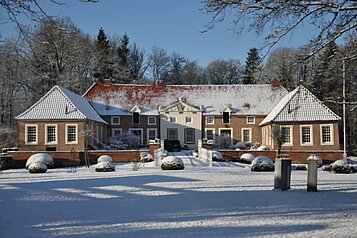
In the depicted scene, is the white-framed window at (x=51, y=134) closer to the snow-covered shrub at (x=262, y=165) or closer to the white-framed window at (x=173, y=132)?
the white-framed window at (x=173, y=132)

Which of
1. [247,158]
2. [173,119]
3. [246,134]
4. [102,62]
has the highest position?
[102,62]

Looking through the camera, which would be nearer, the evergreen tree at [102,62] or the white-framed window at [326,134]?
the white-framed window at [326,134]

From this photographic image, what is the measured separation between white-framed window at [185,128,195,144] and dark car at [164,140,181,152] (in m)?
3.70

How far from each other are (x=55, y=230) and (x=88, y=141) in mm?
30896

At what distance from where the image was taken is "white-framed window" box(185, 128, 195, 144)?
1916 inches

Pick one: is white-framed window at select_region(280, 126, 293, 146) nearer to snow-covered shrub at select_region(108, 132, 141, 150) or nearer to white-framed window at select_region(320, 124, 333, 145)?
white-framed window at select_region(320, 124, 333, 145)

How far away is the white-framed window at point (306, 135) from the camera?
3884 cm

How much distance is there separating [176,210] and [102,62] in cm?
5327

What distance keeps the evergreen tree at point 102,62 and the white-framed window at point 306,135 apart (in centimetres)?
3143

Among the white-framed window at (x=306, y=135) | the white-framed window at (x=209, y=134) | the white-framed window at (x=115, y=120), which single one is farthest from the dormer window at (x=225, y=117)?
the white-framed window at (x=115, y=120)

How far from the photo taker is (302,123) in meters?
38.9

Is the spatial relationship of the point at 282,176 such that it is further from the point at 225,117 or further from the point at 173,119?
the point at 173,119

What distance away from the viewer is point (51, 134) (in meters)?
38.6

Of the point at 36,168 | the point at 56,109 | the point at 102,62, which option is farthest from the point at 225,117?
the point at 36,168
